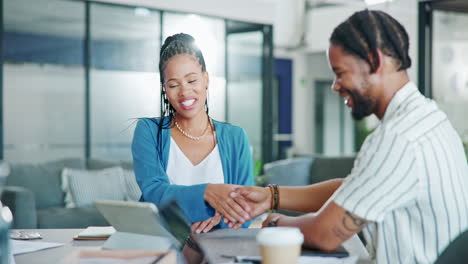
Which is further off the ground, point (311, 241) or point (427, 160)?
point (427, 160)

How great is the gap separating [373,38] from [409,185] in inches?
12.9

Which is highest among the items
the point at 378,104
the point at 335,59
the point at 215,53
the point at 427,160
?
the point at 215,53

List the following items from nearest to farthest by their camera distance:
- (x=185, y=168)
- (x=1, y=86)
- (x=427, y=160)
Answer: (x=427, y=160), (x=185, y=168), (x=1, y=86)

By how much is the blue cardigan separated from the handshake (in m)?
0.02

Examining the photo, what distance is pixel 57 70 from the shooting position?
615cm

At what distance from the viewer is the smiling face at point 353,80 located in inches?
52.7

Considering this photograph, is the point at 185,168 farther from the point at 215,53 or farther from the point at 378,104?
the point at 215,53

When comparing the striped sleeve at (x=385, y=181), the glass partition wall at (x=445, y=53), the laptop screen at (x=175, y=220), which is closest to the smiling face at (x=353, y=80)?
the striped sleeve at (x=385, y=181)

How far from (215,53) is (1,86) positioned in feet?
8.35

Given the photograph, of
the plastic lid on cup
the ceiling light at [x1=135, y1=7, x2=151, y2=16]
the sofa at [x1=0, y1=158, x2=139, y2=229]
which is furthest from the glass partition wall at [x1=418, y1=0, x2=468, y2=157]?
the plastic lid on cup

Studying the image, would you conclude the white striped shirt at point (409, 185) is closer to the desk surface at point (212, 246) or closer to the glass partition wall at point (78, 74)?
the desk surface at point (212, 246)

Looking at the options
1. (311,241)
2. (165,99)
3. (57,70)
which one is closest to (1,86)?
(57,70)

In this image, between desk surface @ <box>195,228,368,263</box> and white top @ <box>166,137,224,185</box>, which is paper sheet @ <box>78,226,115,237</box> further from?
desk surface @ <box>195,228,368,263</box>

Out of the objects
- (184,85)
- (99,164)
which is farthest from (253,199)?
(99,164)
